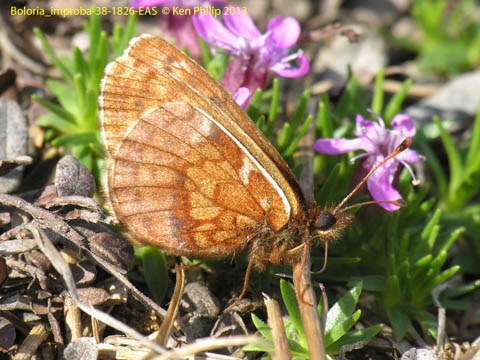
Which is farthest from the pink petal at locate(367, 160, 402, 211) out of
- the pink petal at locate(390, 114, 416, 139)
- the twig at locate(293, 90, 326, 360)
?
the twig at locate(293, 90, 326, 360)

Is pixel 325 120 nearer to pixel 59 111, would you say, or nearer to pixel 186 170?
pixel 186 170

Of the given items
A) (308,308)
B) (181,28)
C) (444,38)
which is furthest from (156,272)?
(444,38)

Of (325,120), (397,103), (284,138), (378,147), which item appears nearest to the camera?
(378,147)

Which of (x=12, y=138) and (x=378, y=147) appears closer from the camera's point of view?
(x=378, y=147)

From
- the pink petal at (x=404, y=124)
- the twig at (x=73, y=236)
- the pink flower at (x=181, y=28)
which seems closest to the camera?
the twig at (x=73, y=236)

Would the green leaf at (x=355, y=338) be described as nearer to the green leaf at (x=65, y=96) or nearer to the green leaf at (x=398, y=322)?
the green leaf at (x=398, y=322)

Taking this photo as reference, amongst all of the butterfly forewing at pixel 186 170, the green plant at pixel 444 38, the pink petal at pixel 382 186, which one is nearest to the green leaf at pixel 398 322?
the pink petal at pixel 382 186

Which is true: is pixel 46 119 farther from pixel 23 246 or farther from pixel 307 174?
pixel 307 174
